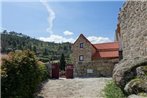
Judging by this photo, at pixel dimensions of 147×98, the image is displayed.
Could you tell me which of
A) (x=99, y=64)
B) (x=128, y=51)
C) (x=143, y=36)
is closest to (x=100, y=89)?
(x=128, y=51)

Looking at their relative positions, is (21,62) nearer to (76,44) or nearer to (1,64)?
(1,64)

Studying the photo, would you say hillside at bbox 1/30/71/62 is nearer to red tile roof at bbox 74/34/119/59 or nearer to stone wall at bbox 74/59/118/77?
red tile roof at bbox 74/34/119/59

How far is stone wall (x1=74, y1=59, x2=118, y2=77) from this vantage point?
2941cm

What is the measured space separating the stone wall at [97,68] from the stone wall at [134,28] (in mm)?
16611

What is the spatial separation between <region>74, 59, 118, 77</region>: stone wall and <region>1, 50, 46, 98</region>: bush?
18.6m

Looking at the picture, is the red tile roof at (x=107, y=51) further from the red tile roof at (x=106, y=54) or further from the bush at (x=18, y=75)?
the bush at (x=18, y=75)

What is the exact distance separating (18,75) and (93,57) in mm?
24306

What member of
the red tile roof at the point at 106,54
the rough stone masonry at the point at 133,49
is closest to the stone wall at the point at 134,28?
the rough stone masonry at the point at 133,49

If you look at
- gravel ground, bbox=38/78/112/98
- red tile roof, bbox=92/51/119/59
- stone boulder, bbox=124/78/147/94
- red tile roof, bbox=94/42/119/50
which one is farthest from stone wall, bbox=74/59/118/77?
stone boulder, bbox=124/78/147/94

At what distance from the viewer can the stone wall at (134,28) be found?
32.9ft

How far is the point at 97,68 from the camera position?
30047 millimetres

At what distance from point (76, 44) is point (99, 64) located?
5361 mm

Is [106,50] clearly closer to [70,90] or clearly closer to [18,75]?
[70,90]

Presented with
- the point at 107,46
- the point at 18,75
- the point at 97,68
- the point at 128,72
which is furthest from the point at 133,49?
the point at 107,46
